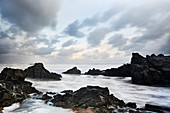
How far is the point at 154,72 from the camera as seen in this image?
94.3 feet

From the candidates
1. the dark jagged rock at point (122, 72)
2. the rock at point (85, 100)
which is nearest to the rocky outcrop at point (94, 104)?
the rock at point (85, 100)

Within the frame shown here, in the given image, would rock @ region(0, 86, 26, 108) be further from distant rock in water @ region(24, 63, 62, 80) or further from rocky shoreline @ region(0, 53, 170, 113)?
distant rock in water @ region(24, 63, 62, 80)

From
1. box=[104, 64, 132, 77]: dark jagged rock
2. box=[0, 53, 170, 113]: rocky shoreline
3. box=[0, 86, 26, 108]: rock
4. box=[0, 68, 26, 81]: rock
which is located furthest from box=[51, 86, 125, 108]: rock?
box=[104, 64, 132, 77]: dark jagged rock

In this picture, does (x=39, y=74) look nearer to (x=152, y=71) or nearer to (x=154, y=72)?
(x=152, y=71)

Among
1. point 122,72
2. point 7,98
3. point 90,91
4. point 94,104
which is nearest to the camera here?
point 94,104

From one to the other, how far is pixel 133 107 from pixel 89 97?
14.6ft

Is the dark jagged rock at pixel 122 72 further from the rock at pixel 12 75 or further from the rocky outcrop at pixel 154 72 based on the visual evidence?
the rock at pixel 12 75

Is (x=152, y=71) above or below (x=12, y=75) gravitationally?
below

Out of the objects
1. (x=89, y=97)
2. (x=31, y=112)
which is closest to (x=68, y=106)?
(x=89, y=97)

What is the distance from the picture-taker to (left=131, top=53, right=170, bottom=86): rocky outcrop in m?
27.7

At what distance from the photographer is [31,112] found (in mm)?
9742

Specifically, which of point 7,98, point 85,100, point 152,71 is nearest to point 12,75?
point 7,98

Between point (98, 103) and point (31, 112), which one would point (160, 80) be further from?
point (31, 112)

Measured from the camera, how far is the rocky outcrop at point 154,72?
27703 mm
